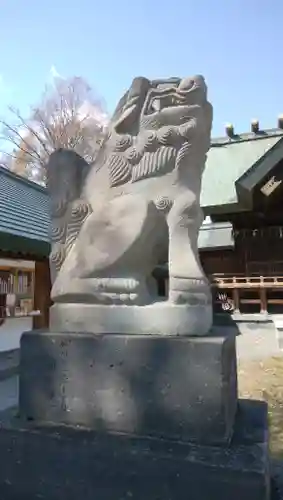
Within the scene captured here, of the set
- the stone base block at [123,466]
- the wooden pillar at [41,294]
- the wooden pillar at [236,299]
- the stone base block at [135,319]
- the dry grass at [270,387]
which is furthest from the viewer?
the wooden pillar at [41,294]

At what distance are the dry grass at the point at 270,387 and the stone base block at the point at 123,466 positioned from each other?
1729 millimetres

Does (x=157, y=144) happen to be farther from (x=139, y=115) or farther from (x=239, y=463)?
(x=239, y=463)

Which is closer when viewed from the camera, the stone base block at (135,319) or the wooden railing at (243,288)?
the stone base block at (135,319)

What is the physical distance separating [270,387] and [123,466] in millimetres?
4197

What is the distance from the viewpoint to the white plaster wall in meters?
7.78

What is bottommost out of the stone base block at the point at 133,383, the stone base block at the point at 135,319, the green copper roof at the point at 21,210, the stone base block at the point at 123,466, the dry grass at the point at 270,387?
the dry grass at the point at 270,387

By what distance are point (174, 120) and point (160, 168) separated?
30cm

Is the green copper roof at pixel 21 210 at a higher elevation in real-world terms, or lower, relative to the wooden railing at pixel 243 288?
higher

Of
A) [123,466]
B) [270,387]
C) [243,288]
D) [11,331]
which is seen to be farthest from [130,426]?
[11,331]

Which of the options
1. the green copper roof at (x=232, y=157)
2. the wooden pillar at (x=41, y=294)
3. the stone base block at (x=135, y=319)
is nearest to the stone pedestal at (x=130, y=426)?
the stone base block at (x=135, y=319)

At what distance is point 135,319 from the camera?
7.23 feet

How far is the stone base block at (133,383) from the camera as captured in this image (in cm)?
192

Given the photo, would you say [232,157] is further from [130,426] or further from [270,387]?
[130,426]

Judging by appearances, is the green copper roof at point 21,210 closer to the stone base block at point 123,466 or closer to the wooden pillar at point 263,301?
the wooden pillar at point 263,301
